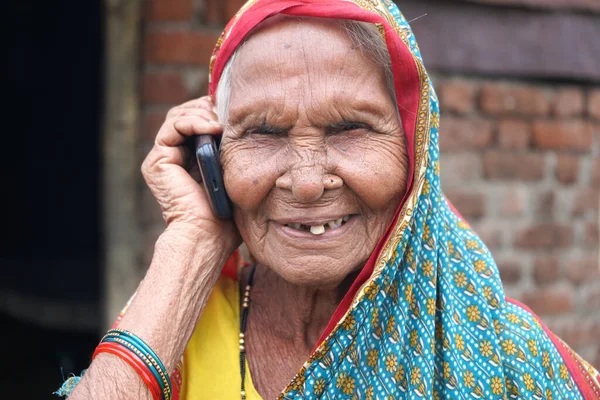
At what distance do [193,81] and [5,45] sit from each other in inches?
188

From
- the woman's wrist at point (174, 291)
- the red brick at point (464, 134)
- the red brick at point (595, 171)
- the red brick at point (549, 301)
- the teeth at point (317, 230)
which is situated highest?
the red brick at point (464, 134)

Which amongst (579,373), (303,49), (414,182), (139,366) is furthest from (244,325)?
(579,373)

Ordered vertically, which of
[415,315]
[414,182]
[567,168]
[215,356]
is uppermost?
[567,168]

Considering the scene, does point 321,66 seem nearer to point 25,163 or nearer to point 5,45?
point 5,45

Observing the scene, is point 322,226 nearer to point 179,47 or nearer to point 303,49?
point 303,49

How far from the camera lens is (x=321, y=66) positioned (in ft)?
5.87

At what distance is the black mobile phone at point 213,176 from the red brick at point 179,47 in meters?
1.24

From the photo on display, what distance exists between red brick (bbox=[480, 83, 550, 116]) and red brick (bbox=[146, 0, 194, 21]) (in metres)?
1.64

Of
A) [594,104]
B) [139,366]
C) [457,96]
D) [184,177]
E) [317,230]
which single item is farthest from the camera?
[594,104]

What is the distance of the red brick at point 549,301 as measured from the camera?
394 cm

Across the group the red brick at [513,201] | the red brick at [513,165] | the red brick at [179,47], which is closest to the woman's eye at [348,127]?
the red brick at [179,47]

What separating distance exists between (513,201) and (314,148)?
2.35 meters

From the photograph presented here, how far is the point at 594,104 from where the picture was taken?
13.2ft

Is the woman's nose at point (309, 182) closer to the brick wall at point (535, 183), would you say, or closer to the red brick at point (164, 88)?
the red brick at point (164, 88)
